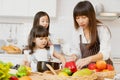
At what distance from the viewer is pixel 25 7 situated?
138 inches

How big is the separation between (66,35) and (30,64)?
1.92m

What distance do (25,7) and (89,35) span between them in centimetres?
187

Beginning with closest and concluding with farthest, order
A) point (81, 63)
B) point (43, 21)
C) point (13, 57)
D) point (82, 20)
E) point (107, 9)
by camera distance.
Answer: point (81, 63), point (82, 20), point (43, 21), point (13, 57), point (107, 9)

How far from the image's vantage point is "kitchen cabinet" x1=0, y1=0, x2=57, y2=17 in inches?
137

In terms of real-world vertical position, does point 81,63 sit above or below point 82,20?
below

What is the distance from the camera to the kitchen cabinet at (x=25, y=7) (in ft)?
11.4

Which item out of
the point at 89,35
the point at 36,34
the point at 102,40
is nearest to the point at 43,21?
the point at 36,34

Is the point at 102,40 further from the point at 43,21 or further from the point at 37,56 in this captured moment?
the point at 43,21

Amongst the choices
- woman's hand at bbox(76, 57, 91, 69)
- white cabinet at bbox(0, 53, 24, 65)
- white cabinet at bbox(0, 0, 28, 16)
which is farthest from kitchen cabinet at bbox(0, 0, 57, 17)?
woman's hand at bbox(76, 57, 91, 69)

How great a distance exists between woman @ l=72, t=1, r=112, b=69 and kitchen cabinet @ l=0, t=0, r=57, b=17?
5.48 feet

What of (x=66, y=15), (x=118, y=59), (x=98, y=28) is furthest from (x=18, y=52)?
A: (x=98, y=28)

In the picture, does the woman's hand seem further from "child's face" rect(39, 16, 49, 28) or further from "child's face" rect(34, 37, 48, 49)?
"child's face" rect(39, 16, 49, 28)

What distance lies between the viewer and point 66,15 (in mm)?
3771

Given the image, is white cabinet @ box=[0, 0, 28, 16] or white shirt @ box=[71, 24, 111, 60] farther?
white cabinet @ box=[0, 0, 28, 16]
